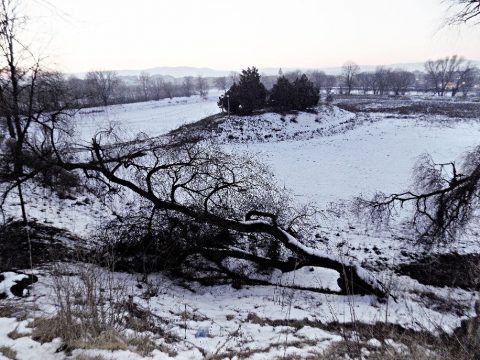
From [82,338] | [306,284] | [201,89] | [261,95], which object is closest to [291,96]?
[261,95]

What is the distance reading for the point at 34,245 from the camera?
8648 millimetres

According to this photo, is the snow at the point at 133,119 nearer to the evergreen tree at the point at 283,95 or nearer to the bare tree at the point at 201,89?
the evergreen tree at the point at 283,95

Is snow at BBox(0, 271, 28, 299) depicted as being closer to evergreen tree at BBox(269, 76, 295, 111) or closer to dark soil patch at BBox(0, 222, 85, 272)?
dark soil patch at BBox(0, 222, 85, 272)

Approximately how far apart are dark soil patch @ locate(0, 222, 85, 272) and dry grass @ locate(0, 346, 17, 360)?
13.5ft

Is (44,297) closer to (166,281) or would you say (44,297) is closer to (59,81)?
(166,281)

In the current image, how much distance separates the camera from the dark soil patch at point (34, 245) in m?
7.66

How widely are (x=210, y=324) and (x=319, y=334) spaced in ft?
6.23

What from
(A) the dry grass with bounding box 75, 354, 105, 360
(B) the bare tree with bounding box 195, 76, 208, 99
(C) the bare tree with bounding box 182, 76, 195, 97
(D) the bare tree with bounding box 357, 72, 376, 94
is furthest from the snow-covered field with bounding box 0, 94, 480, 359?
(C) the bare tree with bounding box 182, 76, 195, 97

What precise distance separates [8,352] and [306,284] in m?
7.27

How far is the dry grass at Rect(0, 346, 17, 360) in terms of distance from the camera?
3056 millimetres

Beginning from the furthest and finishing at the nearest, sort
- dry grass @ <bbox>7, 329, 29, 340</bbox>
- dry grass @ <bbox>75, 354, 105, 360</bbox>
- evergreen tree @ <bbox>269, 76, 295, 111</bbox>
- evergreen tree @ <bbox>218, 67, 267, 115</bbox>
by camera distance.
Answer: evergreen tree @ <bbox>269, 76, 295, 111</bbox> < evergreen tree @ <bbox>218, 67, 267, 115</bbox> < dry grass @ <bbox>7, 329, 29, 340</bbox> < dry grass @ <bbox>75, 354, 105, 360</bbox>

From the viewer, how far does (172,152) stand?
9328 millimetres

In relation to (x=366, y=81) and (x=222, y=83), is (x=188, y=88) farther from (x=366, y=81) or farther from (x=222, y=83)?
(x=366, y=81)

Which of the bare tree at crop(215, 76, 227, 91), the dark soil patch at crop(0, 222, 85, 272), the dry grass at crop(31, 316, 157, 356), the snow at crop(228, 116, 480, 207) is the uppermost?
the bare tree at crop(215, 76, 227, 91)
